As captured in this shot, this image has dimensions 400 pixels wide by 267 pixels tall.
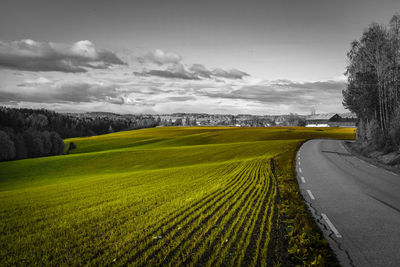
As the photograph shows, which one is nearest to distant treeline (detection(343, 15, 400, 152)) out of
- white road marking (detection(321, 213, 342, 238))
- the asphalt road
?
the asphalt road

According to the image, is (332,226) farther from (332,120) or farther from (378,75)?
(332,120)

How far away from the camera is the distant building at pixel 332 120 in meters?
126

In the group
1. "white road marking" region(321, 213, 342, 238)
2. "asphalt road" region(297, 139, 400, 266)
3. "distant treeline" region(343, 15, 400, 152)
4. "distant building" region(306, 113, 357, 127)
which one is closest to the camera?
"asphalt road" region(297, 139, 400, 266)

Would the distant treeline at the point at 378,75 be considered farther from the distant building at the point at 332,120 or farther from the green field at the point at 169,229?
the distant building at the point at 332,120

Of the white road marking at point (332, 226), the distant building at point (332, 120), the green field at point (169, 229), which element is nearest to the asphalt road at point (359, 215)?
the white road marking at point (332, 226)

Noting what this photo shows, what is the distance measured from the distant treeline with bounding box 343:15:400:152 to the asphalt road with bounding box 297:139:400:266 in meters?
15.6

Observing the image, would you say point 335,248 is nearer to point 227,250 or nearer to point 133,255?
point 227,250

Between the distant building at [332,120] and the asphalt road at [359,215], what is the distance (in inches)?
5060

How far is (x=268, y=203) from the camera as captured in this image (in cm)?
870

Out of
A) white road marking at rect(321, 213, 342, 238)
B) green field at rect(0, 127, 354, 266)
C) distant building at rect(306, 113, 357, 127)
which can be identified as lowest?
green field at rect(0, 127, 354, 266)

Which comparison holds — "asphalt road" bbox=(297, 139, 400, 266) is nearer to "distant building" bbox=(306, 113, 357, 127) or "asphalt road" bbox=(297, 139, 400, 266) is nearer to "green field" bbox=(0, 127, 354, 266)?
Answer: "green field" bbox=(0, 127, 354, 266)

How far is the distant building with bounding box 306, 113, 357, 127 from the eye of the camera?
12583cm

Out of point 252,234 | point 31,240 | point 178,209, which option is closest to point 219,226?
point 252,234

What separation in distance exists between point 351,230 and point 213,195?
5136 mm
